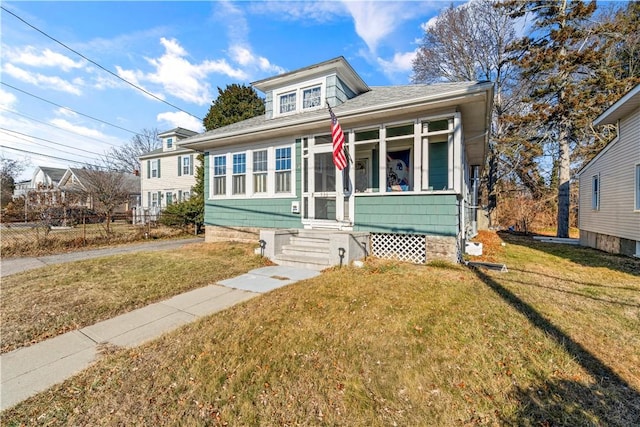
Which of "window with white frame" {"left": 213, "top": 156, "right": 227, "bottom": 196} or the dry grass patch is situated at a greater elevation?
"window with white frame" {"left": 213, "top": 156, "right": 227, "bottom": 196}

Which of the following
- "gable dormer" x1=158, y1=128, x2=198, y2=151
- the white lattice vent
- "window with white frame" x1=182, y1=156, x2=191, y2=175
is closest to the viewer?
the white lattice vent

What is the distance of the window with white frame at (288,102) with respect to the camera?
32.6ft

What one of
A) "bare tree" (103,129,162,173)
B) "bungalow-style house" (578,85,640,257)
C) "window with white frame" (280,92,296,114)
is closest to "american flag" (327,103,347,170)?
"window with white frame" (280,92,296,114)

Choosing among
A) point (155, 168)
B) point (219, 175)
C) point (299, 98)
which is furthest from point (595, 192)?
point (155, 168)

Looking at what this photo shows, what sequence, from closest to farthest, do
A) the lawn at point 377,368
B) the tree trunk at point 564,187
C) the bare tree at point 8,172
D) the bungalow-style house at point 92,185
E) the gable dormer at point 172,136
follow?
the lawn at point 377,368 → the bungalow-style house at point 92,185 → the tree trunk at point 564,187 → the gable dormer at point 172,136 → the bare tree at point 8,172

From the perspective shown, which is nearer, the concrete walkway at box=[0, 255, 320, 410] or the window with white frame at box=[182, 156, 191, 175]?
the concrete walkway at box=[0, 255, 320, 410]

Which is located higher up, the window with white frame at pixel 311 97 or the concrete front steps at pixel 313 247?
the window with white frame at pixel 311 97

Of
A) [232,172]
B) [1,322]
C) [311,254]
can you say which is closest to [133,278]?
[1,322]

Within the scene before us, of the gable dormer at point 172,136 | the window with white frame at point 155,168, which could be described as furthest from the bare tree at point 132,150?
the gable dormer at point 172,136

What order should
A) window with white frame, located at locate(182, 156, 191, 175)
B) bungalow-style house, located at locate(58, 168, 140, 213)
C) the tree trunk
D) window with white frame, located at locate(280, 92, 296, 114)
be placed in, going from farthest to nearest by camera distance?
window with white frame, located at locate(182, 156, 191, 175) → the tree trunk → bungalow-style house, located at locate(58, 168, 140, 213) → window with white frame, located at locate(280, 92, 296, 114)

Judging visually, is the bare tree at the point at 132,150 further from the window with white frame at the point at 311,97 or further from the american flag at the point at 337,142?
the american flag at the point at 337,142

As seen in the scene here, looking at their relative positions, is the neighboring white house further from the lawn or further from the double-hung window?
the lawn

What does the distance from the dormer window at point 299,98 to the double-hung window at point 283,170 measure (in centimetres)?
199

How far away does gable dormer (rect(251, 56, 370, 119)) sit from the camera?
29.8 feet
